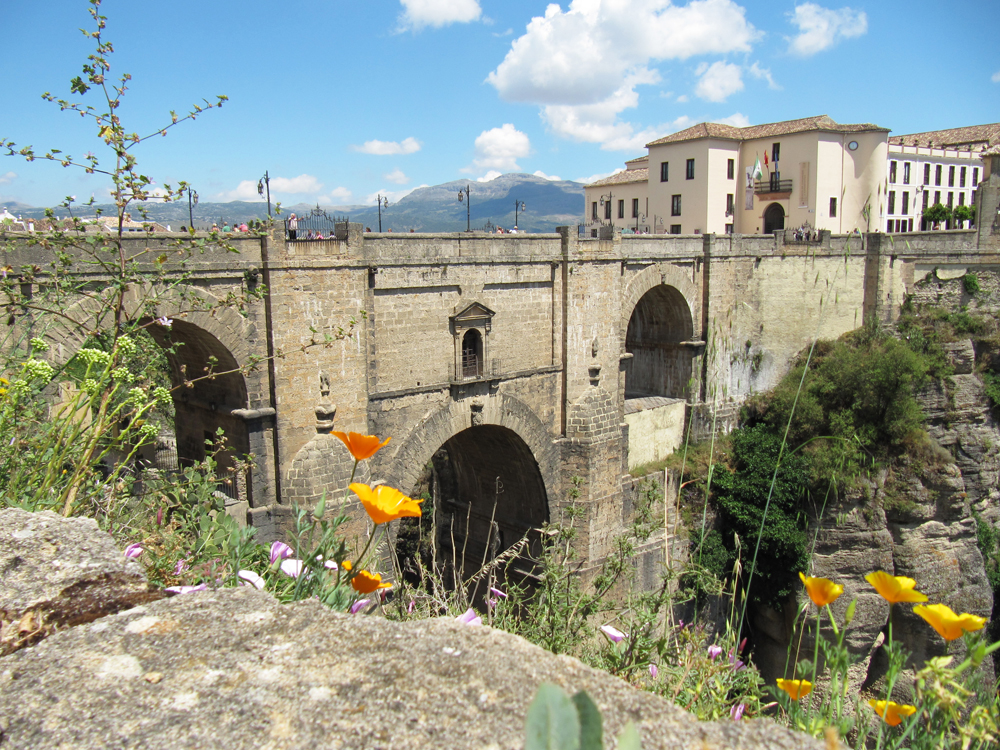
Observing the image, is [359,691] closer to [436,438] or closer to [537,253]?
[436,438]

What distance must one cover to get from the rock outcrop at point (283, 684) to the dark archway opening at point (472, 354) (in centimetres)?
1241

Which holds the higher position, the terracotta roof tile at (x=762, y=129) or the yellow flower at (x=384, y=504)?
the terracotta roof tile at (x=762, y=129)

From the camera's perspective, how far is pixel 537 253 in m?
16.0

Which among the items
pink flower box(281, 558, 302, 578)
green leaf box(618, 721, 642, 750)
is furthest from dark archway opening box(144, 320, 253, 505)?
green leaf box(618, 721, 642, 750)

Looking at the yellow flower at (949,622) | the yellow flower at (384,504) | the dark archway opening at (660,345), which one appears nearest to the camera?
the yellow flower at (949,622)

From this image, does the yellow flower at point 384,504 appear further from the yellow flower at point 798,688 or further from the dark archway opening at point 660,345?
the dark archway opening at point 660,345

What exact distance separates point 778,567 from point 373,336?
43.0ft

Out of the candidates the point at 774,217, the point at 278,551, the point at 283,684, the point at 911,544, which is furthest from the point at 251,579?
the point at 774,217

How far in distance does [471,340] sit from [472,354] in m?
0.29

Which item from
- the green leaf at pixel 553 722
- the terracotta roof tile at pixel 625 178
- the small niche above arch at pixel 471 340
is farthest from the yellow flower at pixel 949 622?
the terracotta roof tile at pixel 625 178

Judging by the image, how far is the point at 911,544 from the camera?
838 inches

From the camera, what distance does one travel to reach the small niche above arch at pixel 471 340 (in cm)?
1472

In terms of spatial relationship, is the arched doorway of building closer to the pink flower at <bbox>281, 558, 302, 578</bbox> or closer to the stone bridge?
the stone bridge

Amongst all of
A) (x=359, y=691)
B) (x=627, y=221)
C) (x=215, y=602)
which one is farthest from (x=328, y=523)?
(x=627, y=221)
